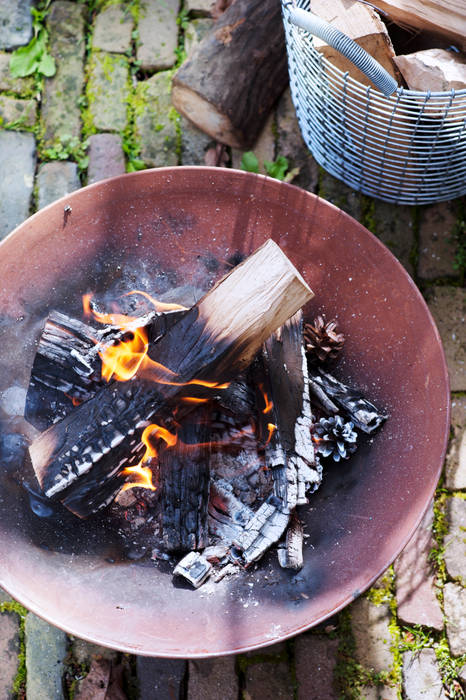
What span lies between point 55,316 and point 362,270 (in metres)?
0.96

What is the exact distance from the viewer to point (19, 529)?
6.30ft

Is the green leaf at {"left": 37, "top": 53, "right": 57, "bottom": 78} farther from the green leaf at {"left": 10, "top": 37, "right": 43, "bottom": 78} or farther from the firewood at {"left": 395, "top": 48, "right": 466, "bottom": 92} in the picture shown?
the firewood at {"left": 395, "top": 48, "right": 466, "bottom": 92}

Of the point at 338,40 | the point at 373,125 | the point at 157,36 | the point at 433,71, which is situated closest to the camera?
the point at 338,40

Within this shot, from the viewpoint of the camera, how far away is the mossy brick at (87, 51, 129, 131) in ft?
9.55

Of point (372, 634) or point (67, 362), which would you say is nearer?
point (67, 362)

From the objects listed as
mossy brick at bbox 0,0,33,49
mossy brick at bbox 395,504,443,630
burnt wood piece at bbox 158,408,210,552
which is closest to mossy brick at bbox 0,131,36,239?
mossy brick at bbox 0,0,33,49

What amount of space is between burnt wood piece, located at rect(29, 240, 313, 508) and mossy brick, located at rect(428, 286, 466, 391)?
1150 millimetres

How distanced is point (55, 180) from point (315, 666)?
2232mm

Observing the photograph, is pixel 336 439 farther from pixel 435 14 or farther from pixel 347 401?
pixel 435 14

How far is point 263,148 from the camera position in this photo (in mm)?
2900

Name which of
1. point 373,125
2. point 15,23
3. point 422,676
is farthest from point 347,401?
point 15,23

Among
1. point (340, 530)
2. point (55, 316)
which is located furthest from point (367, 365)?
point (55, 316)

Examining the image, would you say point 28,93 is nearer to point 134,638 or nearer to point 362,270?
point 362,270

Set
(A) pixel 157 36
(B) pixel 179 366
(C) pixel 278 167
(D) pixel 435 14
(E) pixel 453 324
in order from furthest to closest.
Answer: (A) pixel 157 36
(C) pixel 278 167
(E) pixel 453 324
(D) pixel 435 14
(B) pixel 179 366
